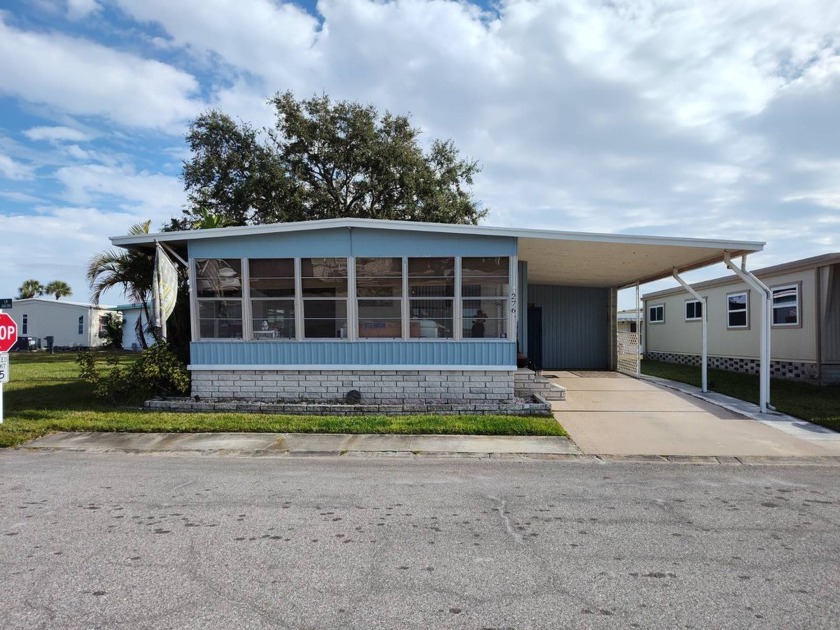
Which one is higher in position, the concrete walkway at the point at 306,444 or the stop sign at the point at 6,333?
the stop sign at the point at 6,333

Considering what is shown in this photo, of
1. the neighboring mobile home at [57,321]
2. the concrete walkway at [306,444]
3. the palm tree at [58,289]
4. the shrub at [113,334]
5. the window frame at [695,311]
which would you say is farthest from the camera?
the palm tree at [58,289]

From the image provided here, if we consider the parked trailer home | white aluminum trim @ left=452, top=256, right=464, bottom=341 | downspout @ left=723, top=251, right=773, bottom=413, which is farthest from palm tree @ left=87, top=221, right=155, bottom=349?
downspout @ left=723, top=251, right=773, bottom=413

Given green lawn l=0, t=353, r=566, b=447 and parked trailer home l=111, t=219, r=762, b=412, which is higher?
parked trailer home l=111, t=219, r=762, b=412

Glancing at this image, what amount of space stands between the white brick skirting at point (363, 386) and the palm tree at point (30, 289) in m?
47.0

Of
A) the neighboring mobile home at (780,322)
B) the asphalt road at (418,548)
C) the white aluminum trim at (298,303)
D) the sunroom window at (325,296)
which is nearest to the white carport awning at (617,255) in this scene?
the neighboring mobile home at (780,322)

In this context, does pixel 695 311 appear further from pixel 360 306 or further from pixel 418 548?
pixel 418 548

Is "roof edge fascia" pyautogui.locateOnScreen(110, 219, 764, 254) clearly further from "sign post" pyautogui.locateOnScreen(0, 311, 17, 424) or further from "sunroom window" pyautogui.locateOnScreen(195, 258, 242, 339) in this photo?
"sign post" pyautogui.locateOnScreen(0, 311, 17, 424)

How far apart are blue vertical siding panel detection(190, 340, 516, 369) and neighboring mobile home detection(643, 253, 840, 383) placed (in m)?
8.86

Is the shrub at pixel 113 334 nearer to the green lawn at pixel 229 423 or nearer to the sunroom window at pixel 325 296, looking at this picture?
the green lawn at pixel 229 423

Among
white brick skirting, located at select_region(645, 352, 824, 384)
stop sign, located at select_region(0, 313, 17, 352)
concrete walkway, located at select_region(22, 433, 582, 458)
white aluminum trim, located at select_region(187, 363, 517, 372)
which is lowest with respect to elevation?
concrete walkway, located at select_region(22, 433, 582, 458)

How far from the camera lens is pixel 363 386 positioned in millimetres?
10672

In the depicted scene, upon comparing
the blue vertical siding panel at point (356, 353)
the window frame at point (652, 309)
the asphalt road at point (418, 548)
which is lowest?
the asphalt road at point (418, 548)

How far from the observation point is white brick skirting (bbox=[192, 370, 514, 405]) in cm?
1052

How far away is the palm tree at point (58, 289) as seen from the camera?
47.2 metres
